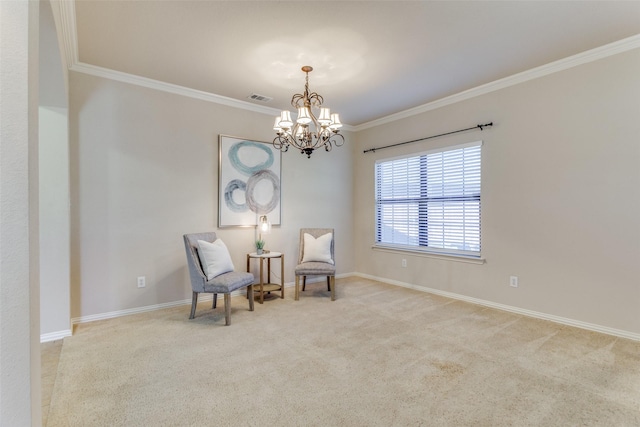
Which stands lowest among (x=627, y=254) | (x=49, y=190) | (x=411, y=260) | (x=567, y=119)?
(x=411, y=260)

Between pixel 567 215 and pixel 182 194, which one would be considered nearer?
pixel 567 215

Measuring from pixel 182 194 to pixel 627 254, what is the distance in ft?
15.7

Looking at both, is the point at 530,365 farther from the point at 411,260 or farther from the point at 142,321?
the point at 142,321

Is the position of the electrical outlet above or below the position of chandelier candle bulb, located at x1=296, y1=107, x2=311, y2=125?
below

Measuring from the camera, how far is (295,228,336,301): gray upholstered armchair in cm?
428

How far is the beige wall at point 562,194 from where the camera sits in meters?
2.99

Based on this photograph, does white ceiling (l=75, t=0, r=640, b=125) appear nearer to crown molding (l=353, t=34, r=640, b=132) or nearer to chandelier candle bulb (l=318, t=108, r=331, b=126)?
crown molding (l=353, t=34, r=640, b=132)

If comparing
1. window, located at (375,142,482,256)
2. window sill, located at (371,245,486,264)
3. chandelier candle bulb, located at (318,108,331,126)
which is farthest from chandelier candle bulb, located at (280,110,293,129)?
window sill, located at (371,245,486,264)

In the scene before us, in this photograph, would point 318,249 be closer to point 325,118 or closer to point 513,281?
point 325,118

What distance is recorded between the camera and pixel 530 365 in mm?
2471

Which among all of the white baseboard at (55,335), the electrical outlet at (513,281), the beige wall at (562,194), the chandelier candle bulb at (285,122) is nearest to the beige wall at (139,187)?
the white baseboard at (55,335)

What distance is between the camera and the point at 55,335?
2990 mm

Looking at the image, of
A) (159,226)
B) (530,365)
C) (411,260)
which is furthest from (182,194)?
(530,365)

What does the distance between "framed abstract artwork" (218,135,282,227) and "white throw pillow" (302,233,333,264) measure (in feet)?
1.95
